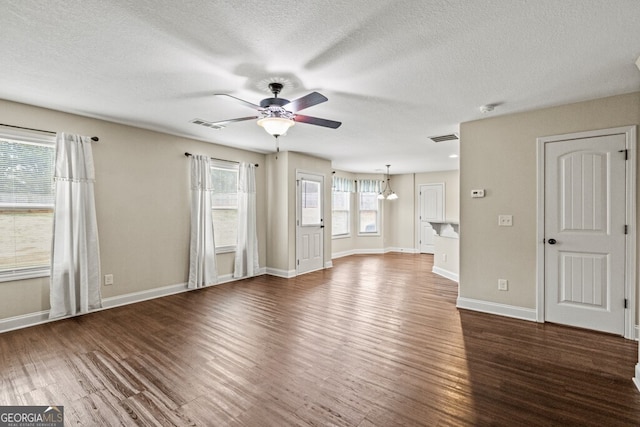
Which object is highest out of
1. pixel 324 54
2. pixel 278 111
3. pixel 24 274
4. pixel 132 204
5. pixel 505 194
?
pixel 324 54

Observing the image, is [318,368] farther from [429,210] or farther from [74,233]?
[429,210]

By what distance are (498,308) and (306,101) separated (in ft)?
11.3

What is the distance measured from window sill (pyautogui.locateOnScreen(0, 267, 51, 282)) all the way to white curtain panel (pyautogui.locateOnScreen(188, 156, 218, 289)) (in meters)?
1.81

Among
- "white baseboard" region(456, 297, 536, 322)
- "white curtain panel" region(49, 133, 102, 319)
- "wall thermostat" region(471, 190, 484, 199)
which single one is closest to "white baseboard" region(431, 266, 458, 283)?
"white baseboard" region(456, 297, 536, 322)

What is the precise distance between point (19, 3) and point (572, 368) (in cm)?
470

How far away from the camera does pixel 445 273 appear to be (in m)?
5.99

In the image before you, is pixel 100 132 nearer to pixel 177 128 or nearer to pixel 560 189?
pixel 177 128

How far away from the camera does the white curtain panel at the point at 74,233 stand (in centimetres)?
363

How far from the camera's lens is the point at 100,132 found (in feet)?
13.3

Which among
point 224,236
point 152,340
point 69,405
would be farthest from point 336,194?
point 69,405

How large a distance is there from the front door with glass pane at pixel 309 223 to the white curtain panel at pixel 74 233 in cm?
343

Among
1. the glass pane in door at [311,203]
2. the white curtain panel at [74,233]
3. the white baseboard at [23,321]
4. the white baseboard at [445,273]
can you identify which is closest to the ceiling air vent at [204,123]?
the white curtain panel at [74,233]

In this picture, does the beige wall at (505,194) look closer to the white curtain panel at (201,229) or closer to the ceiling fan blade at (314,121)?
the ceiling fan blade at (314,121)

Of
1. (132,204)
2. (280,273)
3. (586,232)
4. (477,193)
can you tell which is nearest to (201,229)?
(132,204)
